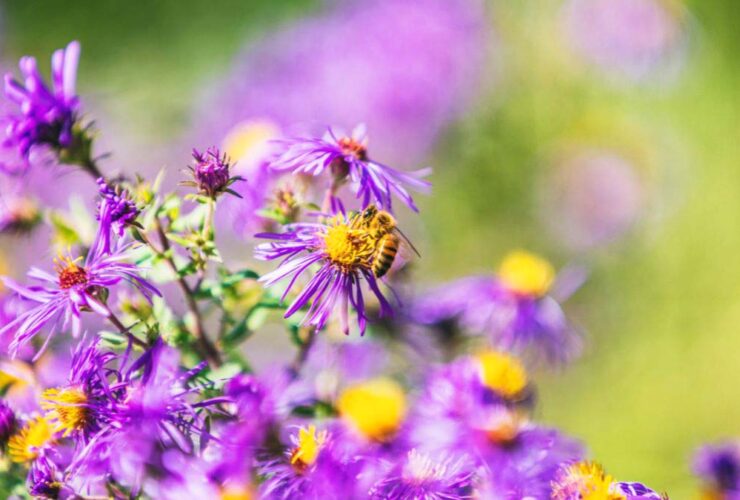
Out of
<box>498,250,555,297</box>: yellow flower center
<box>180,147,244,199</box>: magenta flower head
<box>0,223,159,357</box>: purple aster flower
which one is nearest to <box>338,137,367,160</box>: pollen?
<box>180,147,244,199</box>: magenta flower head

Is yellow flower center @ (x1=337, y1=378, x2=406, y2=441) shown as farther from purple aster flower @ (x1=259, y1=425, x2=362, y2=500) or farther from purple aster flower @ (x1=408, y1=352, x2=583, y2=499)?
purple aster flower @ (x1=259, y1=425, x2=362, y2=500)

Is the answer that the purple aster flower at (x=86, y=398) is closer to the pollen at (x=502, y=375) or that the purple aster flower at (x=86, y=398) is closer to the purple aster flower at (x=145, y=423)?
the purple aster flower at (x=145, y=423)

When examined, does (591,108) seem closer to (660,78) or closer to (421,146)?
(660,78)

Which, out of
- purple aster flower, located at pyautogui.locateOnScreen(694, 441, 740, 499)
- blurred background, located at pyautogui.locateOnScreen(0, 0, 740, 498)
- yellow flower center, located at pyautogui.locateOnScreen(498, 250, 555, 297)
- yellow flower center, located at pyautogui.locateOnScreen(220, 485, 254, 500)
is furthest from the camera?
blurred background, located at pyautogui.locateOnScreen(0, 0, 740, 498)

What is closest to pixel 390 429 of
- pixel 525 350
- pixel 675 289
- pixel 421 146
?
pixel 525 350

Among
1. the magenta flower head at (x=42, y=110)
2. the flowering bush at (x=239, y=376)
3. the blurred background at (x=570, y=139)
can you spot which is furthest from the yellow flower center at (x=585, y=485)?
the blurred background at (x=570, y=139)

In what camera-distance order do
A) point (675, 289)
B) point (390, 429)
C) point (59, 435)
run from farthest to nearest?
1. point (675, 289)
2. point (390, 429)
3. point (59, 435)
